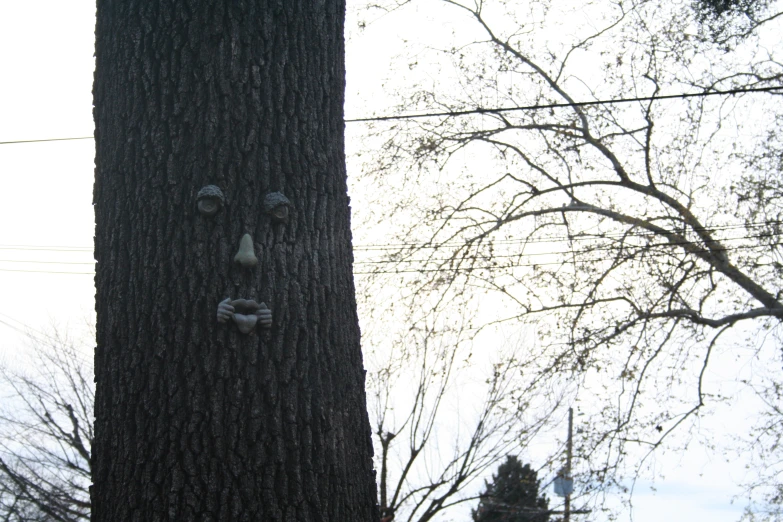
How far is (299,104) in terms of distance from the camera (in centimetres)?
280

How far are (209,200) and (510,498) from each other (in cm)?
1295

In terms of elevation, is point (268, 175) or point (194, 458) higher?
point (268, 175)

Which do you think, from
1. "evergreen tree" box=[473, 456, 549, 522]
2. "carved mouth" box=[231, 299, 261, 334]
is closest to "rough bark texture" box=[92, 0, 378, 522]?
"carved mouth" box=[231, 299, 261, 334]

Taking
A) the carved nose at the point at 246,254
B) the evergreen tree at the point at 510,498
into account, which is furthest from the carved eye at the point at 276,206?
the evergreen tree at the point at 510,498

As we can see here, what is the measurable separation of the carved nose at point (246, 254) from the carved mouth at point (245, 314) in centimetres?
12

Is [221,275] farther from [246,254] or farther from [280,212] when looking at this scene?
[280,212]

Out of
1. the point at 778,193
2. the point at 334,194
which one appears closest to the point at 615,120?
the point at 778,193

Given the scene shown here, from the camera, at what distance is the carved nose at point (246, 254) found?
8.32 ft

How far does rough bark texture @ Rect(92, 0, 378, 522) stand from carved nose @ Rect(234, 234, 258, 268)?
3 cm

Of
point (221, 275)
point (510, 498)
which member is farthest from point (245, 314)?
point (510, 498)

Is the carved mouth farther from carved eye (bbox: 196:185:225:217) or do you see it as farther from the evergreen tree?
the evergreen tree

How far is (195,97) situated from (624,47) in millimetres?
10954

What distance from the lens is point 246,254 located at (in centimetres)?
254

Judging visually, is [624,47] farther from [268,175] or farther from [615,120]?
[268,175]
